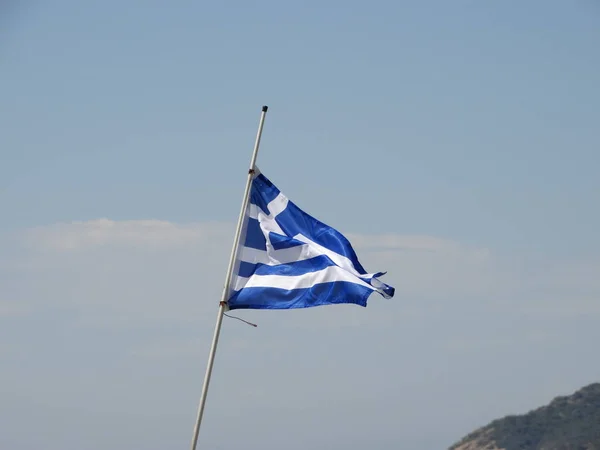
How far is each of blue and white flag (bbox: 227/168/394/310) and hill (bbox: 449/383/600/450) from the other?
3362 inches

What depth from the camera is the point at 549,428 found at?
111 meters

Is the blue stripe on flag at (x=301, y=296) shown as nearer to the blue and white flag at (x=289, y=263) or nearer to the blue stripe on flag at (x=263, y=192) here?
the blue and white flag at (x=289, y=263)

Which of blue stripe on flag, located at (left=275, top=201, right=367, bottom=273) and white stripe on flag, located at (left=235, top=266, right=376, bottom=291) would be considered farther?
blue stripe on flag, located at (left=275, top=201, right=367, bottom=273)

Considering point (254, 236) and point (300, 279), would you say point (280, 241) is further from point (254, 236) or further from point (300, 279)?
point (300, 279)

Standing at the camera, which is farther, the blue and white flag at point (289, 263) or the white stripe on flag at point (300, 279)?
the white stripe on flag at point (300, 279)

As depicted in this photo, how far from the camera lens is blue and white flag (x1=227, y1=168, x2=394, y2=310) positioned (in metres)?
19.6

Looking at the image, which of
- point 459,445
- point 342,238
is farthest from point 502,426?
point 342,238

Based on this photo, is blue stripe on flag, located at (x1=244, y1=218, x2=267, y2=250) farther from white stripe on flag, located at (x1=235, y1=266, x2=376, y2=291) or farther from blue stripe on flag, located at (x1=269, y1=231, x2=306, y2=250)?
white stripe on flag, located at (x1=235, y1=266, x2=376, y2=291)

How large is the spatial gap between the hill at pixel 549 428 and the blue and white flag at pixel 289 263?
85395 mm

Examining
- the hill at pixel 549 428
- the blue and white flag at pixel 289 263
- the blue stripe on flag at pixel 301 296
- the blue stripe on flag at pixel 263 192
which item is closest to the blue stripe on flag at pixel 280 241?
the blue and white flag at pixel 289 263

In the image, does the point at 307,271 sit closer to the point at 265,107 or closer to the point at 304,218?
the point at 304,218

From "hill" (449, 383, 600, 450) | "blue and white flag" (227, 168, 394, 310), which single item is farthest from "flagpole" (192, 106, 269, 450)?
"hill" (449, 383, 600, 450)

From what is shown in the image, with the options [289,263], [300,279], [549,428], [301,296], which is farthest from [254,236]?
[549,428]

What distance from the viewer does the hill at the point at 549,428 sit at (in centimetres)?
10488
